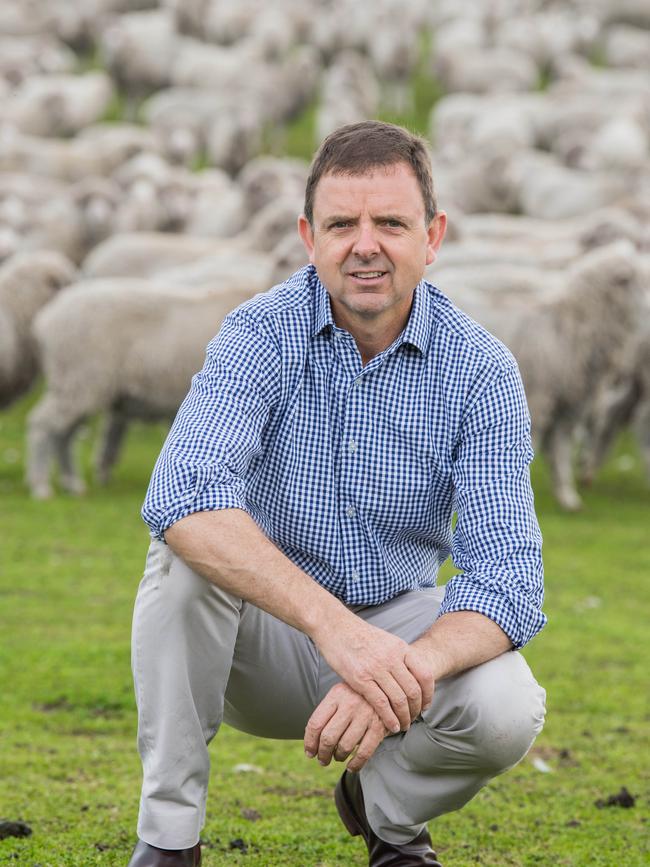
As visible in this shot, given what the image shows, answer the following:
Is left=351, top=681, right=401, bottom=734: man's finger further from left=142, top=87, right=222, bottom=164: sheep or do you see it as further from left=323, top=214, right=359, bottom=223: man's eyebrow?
left=142, top=87, right=222, bottom=164: sheep

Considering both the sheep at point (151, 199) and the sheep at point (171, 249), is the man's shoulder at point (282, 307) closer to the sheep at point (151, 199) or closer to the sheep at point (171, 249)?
the sheep at point (171, 249)

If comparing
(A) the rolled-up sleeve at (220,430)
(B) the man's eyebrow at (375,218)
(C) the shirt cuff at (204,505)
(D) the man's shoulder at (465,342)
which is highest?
(B) the man's eyebrow at (375,218)

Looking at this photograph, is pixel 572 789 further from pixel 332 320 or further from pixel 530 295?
pixel 530 295

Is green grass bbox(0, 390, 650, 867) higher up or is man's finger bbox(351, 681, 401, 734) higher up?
man's finger bbox(351, 681, 401, 734)

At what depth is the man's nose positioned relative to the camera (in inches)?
114

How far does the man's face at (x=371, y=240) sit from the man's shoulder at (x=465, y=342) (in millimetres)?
99

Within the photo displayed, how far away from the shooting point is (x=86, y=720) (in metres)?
4.38

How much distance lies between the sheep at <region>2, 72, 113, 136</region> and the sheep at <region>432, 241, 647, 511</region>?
62.0ft

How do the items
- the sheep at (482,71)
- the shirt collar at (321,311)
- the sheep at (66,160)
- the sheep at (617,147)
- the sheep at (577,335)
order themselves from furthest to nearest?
1. the sheep at (482,71)
2. the sheep at (617,147)
3. the sheep at (66,160)
4. the sheep at (577,335)
5. the shirt collar at (321,311)

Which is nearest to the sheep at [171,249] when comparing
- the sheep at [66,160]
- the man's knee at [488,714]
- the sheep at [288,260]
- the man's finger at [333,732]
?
the sheep at [288,260]

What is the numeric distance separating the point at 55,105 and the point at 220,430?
83.4ft

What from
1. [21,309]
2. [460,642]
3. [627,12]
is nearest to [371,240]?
[460,642]

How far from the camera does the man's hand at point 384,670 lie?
260 centimetres

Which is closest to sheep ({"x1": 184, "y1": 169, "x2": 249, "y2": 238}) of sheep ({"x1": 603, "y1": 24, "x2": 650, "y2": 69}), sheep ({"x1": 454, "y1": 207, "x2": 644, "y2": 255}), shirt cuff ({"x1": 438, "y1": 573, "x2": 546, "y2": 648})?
sheep ({"x1": 454, "y1": 207, "x2": 644, "y2": 255})
